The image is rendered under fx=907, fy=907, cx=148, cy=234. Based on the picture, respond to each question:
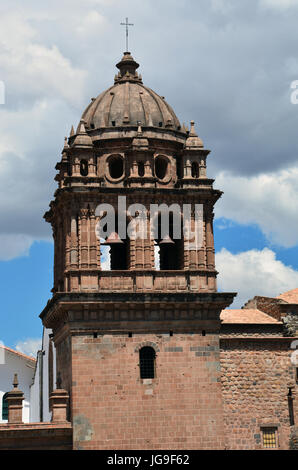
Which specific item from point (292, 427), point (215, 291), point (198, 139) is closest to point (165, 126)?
point (198, 139)

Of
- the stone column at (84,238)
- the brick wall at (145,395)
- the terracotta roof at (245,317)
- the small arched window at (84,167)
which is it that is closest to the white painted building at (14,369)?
the terracotta roof at (245,317)

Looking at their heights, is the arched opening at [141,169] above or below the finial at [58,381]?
above

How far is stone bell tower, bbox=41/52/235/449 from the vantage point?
37125mm

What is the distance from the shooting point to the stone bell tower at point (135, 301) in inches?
1462

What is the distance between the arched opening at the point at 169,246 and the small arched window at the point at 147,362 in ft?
13.7

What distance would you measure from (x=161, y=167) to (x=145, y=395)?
34.3ft

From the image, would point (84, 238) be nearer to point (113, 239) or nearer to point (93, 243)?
point (93, 243)

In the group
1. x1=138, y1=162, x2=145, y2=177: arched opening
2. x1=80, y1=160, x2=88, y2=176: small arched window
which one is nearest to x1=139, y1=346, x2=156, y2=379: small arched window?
x1=138, y1=162, x2=145, y2=177: arched opening

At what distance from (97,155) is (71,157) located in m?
1.25

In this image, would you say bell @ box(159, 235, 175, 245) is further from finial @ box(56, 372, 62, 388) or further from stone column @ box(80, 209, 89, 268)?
finial @ box(56, 372, 62, 388)

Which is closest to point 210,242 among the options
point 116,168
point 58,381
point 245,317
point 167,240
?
point 167,240

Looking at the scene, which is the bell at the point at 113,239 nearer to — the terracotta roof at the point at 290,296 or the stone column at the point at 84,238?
the stone column at the point at 84,238

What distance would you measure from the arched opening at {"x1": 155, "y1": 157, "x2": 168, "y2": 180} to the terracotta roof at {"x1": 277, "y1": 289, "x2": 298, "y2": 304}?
27.4 ft

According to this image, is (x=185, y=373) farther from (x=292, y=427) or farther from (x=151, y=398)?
(x=292, y=427)
